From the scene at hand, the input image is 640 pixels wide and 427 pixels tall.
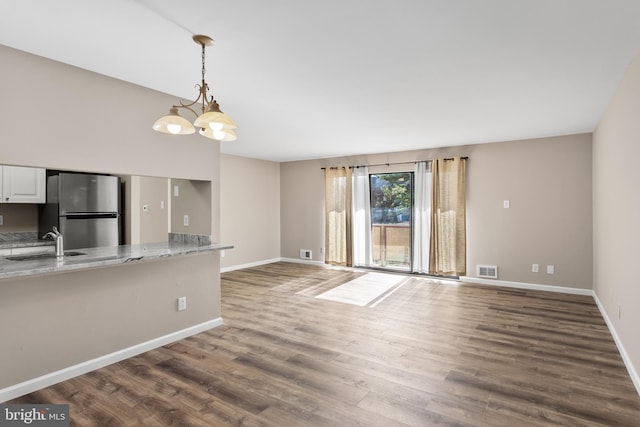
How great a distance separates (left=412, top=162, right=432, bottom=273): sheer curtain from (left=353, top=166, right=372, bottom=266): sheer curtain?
3.17 ft

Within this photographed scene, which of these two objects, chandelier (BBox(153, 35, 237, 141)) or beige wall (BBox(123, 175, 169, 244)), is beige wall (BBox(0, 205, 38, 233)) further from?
chandelier (BBox(153, 35, 237, 141))

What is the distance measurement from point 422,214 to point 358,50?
435cm

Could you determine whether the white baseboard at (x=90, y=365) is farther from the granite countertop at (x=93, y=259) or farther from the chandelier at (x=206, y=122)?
→ the chandelier at (x=206, y=122)

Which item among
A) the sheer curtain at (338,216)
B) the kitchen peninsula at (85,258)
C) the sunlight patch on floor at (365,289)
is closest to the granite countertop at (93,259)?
the kitchen peninsula at (85,258)

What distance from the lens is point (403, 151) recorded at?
648 cm

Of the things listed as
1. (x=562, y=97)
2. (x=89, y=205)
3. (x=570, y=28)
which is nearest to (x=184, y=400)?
(x=89, y=205)

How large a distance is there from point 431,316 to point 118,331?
3.30 metres

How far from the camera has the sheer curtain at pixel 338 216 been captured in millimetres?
7090

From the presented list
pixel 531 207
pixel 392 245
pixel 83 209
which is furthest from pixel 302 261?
pixel 83 209

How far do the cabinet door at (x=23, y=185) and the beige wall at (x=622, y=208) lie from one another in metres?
4.47

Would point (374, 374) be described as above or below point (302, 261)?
below

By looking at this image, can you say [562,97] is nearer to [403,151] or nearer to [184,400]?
[403,151]

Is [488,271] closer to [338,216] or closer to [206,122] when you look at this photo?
[338,216]

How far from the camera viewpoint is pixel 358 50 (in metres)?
2.40
